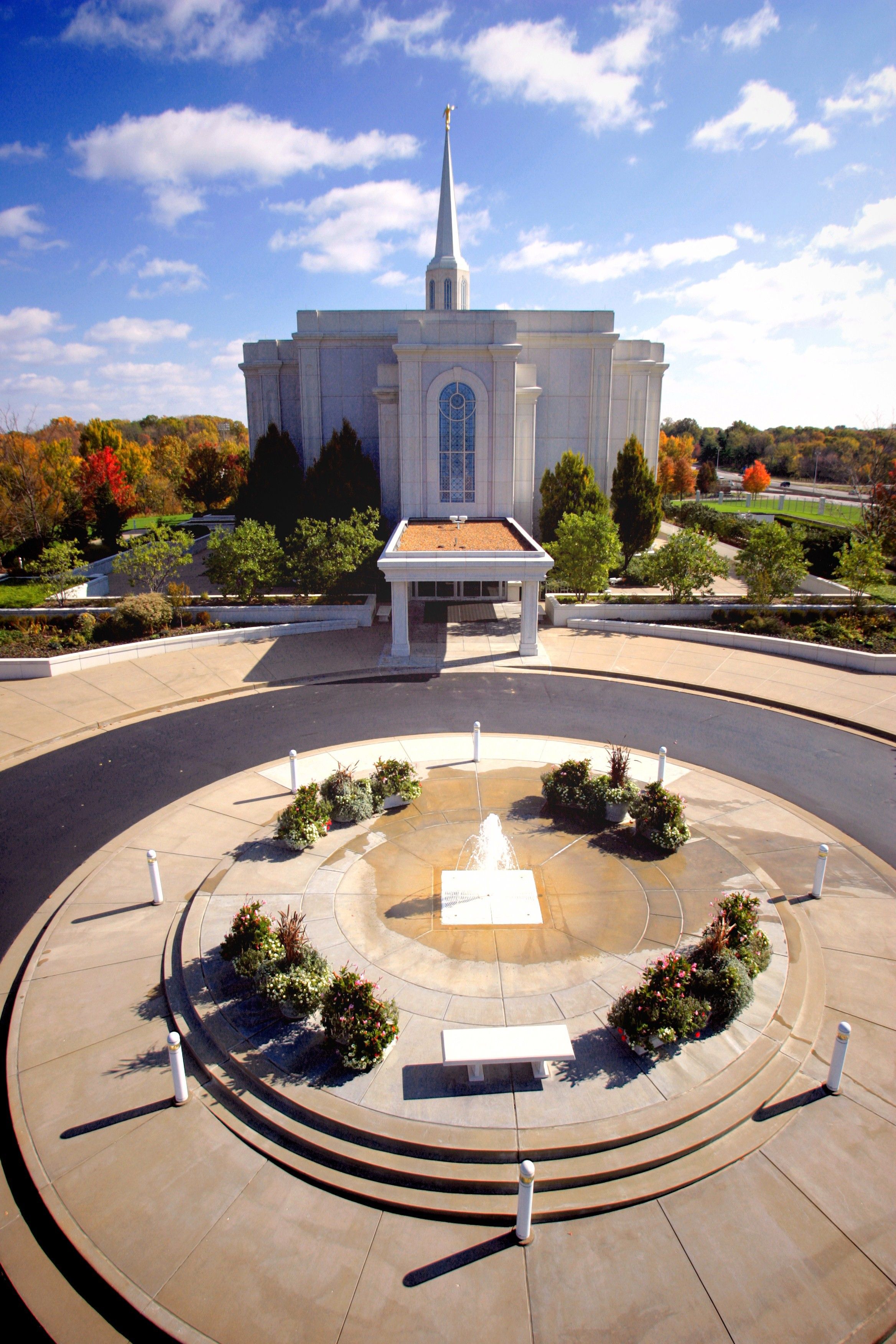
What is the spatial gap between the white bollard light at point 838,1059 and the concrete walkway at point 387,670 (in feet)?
42.5

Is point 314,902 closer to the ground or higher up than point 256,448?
closer to the ground

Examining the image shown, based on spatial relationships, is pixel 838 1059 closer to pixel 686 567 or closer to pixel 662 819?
pixel 662 819

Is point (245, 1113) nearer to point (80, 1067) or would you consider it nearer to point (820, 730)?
point (80, 1067)

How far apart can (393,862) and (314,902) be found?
1672 millimetres

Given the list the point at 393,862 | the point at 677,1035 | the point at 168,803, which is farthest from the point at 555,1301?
the point at 168,803

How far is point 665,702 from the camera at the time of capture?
21078 mm

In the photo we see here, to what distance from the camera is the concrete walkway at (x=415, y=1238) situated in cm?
609

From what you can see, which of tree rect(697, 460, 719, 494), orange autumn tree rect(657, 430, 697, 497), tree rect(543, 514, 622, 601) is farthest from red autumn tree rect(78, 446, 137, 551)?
tree rect(697, 460, 719, 494)

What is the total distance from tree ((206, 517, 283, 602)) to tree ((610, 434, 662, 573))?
16.7 metres

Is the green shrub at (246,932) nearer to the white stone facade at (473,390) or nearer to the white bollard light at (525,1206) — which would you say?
the white bollard light at (525,1206)

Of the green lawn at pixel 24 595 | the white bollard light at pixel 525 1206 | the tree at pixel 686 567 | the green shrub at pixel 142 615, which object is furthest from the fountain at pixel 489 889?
the green lawn at pixel 24 595

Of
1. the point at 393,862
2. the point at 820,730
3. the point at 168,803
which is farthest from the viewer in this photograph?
the point at 820,730

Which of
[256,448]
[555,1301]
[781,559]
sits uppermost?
[256,448]

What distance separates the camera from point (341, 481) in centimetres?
3447
